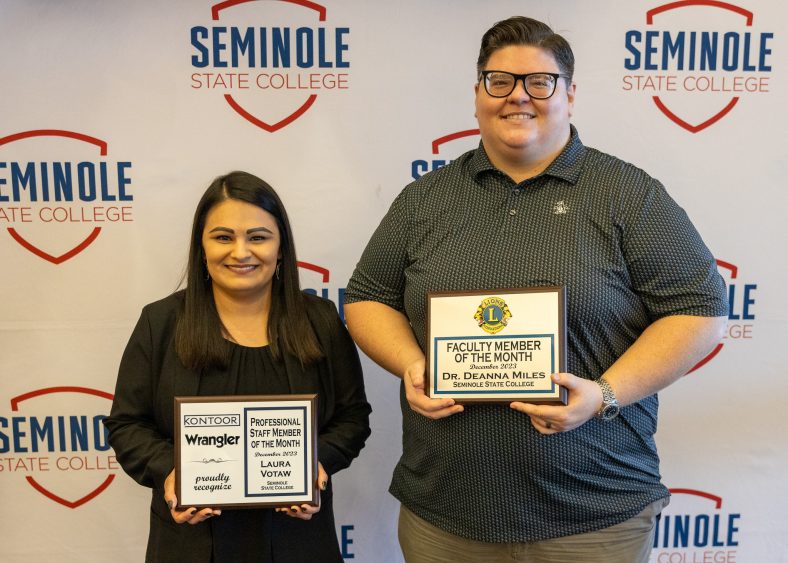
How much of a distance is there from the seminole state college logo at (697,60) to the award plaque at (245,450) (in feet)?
4.68

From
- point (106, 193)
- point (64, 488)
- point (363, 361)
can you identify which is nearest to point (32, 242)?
point (106, 193)

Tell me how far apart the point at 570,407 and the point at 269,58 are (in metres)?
1.36

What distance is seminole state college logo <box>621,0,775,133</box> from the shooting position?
2062 mm

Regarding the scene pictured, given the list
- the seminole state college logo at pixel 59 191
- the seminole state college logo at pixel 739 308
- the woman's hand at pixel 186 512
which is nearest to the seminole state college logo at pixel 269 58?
the seminole state college logo at pixel 59 191

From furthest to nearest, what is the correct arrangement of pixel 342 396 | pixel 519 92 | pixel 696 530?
pixel 696 530
pixel 342 396
pixel 519 92

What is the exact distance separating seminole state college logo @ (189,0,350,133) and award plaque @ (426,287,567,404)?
1007 mm

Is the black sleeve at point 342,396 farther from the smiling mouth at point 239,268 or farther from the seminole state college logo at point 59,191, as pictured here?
the seminole state college logo at point 59,191

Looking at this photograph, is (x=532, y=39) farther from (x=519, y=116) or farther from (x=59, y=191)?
(x=59, y=191)

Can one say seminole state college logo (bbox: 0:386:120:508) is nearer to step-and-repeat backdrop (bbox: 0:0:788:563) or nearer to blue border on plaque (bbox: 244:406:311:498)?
step-and-repeat backdrop (bbox: 0:0:788:563)

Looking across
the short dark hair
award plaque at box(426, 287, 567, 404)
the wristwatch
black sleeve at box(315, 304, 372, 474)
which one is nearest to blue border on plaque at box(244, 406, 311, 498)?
black sleeve at box(315, 304, 372, 474)

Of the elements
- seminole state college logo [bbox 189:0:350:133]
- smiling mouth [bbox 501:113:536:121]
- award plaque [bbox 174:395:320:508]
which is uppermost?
seminole state college logo [bbox 189:0:350:133]

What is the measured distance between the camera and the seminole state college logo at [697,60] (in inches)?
81.2

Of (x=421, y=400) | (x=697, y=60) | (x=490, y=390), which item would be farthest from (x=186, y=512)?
(x=697, y=60)

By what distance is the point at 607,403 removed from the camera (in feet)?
4.24
